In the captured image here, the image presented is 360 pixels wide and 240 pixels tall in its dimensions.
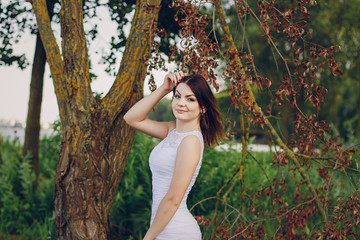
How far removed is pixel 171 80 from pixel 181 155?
0.70m

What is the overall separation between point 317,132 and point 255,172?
313 centimetres

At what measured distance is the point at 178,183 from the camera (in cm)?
239

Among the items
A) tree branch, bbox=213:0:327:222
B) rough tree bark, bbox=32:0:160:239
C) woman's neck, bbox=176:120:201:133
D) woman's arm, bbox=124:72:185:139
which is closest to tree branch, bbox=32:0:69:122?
rough tree bark, bbox=32:0:160:239

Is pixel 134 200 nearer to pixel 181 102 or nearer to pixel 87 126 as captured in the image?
pixel 87 126

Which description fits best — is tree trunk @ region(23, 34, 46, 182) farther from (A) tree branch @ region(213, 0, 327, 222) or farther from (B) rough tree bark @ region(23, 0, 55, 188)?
(A) tree branch @ region(213, 0, 327, 222)

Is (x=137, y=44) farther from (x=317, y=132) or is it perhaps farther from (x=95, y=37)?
(x=95, y=37)

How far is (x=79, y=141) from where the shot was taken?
3514 millimetres

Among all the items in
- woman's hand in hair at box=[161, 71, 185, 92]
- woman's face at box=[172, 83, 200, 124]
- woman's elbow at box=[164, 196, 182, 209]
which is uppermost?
woman's hand in hair at box=[161, 71, 185, 92]

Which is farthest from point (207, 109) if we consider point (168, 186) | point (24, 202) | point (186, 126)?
point (24, 202)

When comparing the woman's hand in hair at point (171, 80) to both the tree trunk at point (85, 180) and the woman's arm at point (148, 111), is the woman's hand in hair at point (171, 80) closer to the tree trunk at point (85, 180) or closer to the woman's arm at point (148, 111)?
the woman's arm at point (148, 111)

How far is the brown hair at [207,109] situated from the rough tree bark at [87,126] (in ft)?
3.18

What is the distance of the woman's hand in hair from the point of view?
111 inches

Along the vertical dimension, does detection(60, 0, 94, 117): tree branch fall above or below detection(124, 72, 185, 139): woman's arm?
above

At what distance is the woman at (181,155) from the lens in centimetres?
242
